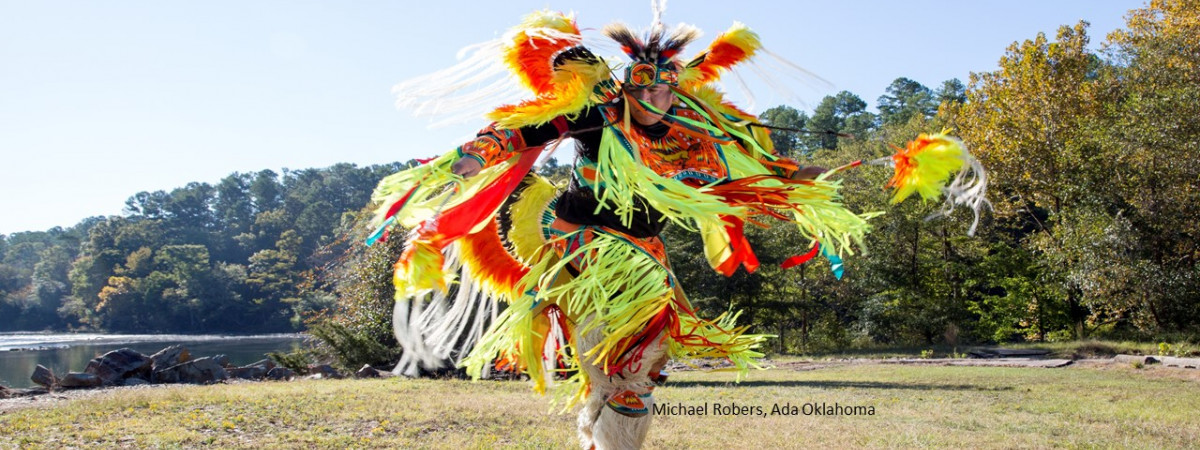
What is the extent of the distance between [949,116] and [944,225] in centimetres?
384

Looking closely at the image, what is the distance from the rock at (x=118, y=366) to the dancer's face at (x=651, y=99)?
24.8ft

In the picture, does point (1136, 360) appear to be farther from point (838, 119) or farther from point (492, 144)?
point (838, 119)

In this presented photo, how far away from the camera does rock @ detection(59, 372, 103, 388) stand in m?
8.20

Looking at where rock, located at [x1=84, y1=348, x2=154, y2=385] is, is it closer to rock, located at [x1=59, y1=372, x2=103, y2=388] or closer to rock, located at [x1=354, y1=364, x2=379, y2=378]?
rock, located at [x1=59, y1=372, x2=103, y2=388]

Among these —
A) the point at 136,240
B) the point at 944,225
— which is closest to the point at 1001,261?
the point at 944,225

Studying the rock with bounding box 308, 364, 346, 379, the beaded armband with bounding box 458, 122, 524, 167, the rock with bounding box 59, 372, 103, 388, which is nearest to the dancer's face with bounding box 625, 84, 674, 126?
the beaded armband with bounding box 458, 122, 524, 167

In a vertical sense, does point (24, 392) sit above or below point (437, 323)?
below

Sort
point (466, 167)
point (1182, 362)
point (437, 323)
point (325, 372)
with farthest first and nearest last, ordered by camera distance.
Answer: point (1182, 362), point (325, 372), point (437, 323), point (466, 167)

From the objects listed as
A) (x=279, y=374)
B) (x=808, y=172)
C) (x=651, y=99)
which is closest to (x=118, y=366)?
(x=279, y=374)

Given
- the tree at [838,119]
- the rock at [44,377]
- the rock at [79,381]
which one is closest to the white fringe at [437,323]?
the rock at [79,381]

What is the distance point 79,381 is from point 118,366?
0.71m

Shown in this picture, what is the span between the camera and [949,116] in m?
24.4

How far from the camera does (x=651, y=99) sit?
3.66 meters

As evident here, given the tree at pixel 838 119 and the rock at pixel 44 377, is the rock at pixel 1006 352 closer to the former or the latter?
the rock at pixel 44 377
